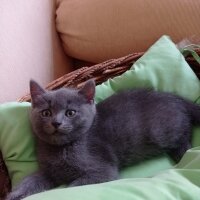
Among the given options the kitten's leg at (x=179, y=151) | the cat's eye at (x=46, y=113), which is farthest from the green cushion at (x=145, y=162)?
the cat's eye at (x=46, y=113)

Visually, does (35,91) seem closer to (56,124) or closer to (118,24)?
(56,124)

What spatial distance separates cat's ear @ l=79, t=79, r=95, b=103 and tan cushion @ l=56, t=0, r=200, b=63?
1.57 feet

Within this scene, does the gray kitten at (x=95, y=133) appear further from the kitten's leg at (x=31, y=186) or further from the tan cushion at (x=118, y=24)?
the tan cushion at (x=118, y=24)

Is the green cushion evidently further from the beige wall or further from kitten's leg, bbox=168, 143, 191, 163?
the beige wall

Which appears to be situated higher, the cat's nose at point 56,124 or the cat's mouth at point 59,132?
the cat's nose at point 56,124

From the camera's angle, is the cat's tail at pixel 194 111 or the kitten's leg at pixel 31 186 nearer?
the kitten's leg at pixel 31 186

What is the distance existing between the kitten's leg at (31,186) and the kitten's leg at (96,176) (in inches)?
3.6

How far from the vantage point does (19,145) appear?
1.11 m

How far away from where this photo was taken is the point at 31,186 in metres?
1.03

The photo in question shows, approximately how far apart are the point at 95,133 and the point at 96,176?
132mm

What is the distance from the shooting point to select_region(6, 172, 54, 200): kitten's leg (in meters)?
1.00

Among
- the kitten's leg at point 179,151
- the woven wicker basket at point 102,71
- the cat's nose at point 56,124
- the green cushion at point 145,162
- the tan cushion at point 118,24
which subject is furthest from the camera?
the tan cushion at point 118,24

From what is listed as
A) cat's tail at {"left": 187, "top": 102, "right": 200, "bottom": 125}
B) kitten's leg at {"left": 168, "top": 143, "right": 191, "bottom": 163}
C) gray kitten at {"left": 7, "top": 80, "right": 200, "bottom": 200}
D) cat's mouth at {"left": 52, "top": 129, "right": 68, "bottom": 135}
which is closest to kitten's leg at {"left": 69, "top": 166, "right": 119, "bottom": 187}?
gray kitten at {"left": 7, "top": 80, "right": 200, "bottom": 200}

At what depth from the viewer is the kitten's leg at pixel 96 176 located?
3.25 ft
